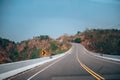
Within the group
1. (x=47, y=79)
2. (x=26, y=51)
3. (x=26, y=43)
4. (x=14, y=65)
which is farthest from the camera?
(x=26, y=43)

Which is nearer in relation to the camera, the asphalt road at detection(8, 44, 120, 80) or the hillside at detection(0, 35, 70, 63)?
the asphalt road at detection(8, 44, 120, 80)

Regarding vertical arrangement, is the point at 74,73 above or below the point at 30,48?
above

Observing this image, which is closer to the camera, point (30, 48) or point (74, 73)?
point (74, 73)

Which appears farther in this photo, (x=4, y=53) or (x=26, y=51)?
(x=26, y=51)

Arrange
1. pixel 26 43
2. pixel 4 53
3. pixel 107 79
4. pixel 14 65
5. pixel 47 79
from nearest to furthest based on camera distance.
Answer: pixel 107 79, pixel 47 79, pixel 14 65, pixel 4 53, pixel 26 43

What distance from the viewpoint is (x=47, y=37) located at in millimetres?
175500

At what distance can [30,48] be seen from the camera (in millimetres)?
155875

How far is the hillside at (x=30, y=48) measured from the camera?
117 meters

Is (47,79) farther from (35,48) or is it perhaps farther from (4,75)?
(35,48)

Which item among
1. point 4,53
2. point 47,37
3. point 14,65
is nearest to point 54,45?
point 47,37

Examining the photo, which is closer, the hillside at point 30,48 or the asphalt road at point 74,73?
the asphalt road at point 74,73

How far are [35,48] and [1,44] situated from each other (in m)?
31.6

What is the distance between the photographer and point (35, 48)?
6097 inches

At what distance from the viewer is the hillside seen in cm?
11719
